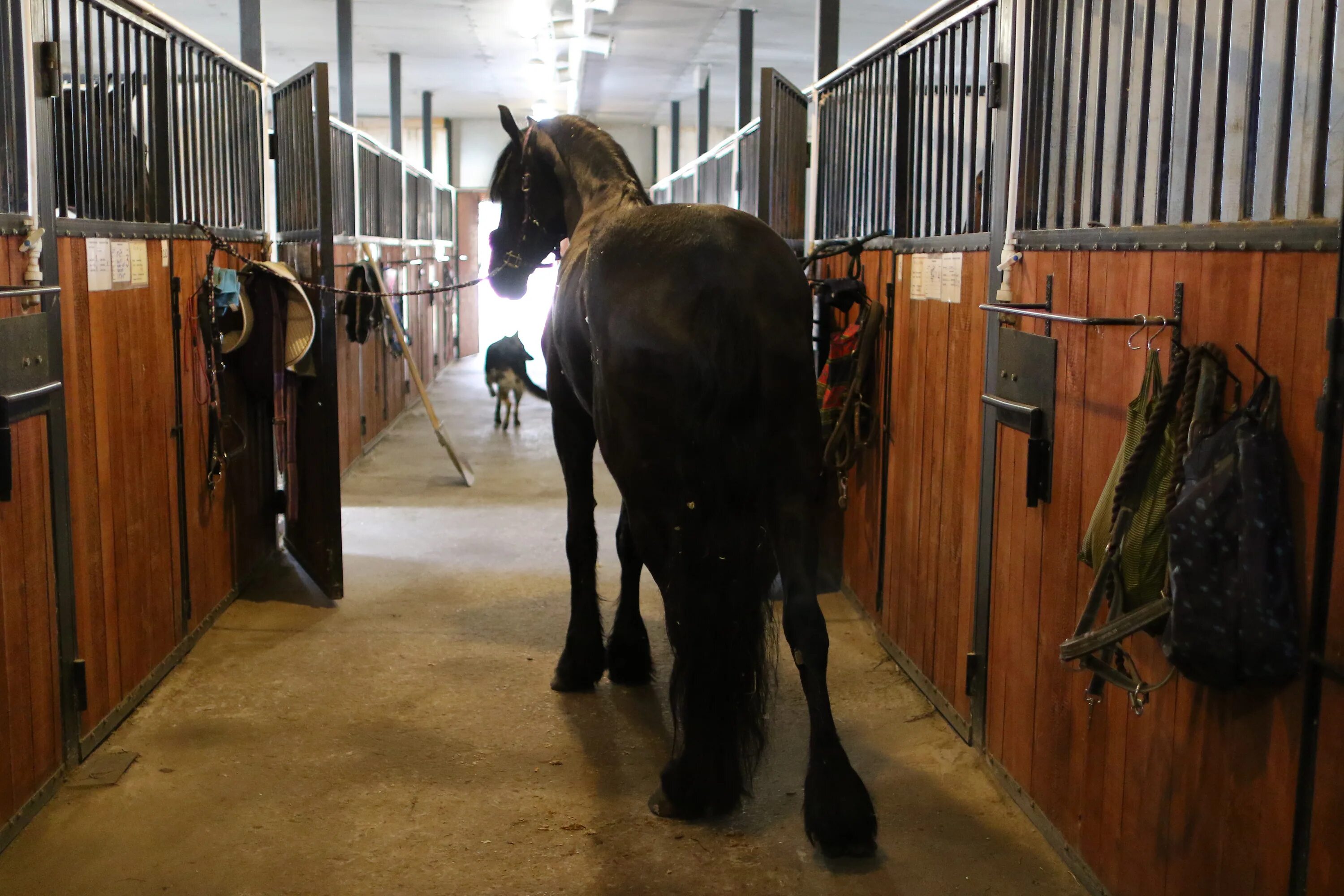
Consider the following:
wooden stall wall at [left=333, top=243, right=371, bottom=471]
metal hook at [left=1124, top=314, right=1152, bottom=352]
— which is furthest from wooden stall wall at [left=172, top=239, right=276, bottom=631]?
metal hook at [left=1124, top=314, right=1152, bottom=352]

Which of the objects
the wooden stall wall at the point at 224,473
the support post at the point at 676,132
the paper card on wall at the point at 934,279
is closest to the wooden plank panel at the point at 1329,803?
the paper card on wall at the point at 934,279

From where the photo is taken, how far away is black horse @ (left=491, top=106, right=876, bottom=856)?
7.75 ft

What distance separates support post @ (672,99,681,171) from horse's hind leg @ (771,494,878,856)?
1156 centimetres

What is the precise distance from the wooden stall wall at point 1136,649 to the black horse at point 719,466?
0.43m

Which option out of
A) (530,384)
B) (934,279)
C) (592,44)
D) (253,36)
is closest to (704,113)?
(592,44)

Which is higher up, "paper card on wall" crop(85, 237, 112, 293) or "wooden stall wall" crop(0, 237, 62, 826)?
"paper card on wall" crop(85, 237, 112, 293)

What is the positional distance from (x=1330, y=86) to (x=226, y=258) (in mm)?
3462

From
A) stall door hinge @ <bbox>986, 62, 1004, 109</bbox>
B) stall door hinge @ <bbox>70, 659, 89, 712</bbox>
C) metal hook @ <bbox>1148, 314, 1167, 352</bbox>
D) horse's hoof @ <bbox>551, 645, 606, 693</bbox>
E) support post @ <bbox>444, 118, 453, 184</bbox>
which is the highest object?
support post @ <bbox>444, 118, 453, 184</bbox>

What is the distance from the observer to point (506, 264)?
12.8 feet

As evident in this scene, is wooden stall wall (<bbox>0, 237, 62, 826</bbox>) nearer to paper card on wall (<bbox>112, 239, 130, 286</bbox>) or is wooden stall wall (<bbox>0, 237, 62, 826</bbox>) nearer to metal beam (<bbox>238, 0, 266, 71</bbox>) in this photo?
paper card on wall (<bbox>112, 239, 130, 286</bbox>)

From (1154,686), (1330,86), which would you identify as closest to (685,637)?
(1154,686)

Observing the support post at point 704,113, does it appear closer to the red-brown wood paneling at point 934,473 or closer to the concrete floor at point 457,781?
the concrete floor at point 457,781

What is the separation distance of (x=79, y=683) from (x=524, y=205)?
1871 millimetres

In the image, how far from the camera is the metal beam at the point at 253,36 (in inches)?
179
